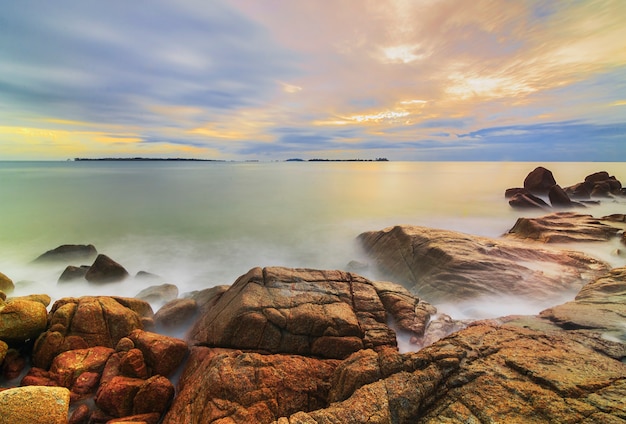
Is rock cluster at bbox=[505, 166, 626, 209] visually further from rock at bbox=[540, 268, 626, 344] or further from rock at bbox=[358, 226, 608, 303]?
rock at bbox=[540, 268, 626, 344]

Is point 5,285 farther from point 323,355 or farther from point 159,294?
point 323,355

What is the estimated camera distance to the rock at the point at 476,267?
35.4ft

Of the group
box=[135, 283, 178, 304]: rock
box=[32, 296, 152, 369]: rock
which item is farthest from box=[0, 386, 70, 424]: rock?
box=[135, 283, 178, 304]: rock

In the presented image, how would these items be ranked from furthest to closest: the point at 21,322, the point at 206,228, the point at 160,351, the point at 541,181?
the point at 541,181, the point at 206,228, the point at 21,322, the point at 160,351

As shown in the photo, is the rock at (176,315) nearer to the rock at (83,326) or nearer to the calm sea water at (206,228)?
the rock at (83,326)

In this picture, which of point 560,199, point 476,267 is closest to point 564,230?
point 476,267

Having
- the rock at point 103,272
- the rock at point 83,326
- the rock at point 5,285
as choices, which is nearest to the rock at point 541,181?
the rock at point 103,272

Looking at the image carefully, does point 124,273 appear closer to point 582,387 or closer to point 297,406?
point 297,406

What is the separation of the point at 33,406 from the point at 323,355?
5.43 metres

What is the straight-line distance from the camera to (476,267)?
459 inches

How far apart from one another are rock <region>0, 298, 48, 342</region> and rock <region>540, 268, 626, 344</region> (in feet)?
42.6

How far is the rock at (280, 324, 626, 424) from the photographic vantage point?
4.04 meters

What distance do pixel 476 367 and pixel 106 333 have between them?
8.83 metres

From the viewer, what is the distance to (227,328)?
743 cm
